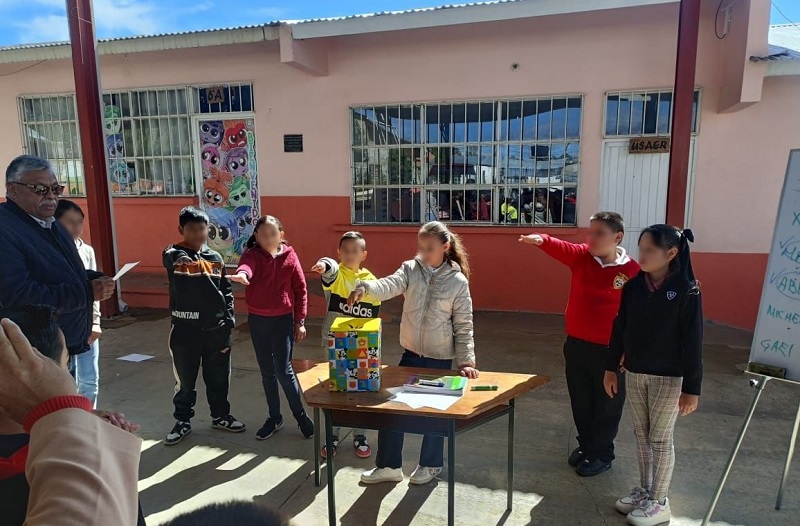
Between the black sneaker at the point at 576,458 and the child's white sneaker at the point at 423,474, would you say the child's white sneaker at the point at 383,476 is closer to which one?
the child's white sneaker at the point at 423,474

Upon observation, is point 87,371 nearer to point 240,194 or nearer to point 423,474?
point 423,474

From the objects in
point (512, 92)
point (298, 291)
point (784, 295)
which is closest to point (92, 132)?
point (298, 291)

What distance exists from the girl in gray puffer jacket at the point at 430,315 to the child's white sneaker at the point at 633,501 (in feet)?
3.35

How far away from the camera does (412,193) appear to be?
23.0ft

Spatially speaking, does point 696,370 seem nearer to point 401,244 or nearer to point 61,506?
point 61,506

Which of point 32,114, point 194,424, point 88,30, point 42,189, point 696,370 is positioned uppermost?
point 88,30

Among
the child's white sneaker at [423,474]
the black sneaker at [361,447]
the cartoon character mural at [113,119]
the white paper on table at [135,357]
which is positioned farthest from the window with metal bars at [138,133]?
the child's white sneaker at [423,474]

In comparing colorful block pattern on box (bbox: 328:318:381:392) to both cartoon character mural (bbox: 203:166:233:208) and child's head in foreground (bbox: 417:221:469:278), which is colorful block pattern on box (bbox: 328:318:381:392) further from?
cartoon character mural (bbox: 203:166:233:208)

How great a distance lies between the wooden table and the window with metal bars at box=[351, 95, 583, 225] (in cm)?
425

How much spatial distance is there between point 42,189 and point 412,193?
4958 mm

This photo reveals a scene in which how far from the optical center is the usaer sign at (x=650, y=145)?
6.02 m

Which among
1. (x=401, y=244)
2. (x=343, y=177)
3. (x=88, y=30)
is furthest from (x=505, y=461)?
(x=88, y=30)

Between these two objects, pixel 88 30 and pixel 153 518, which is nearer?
pixel 153 518

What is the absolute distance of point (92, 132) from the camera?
21.9 feet
